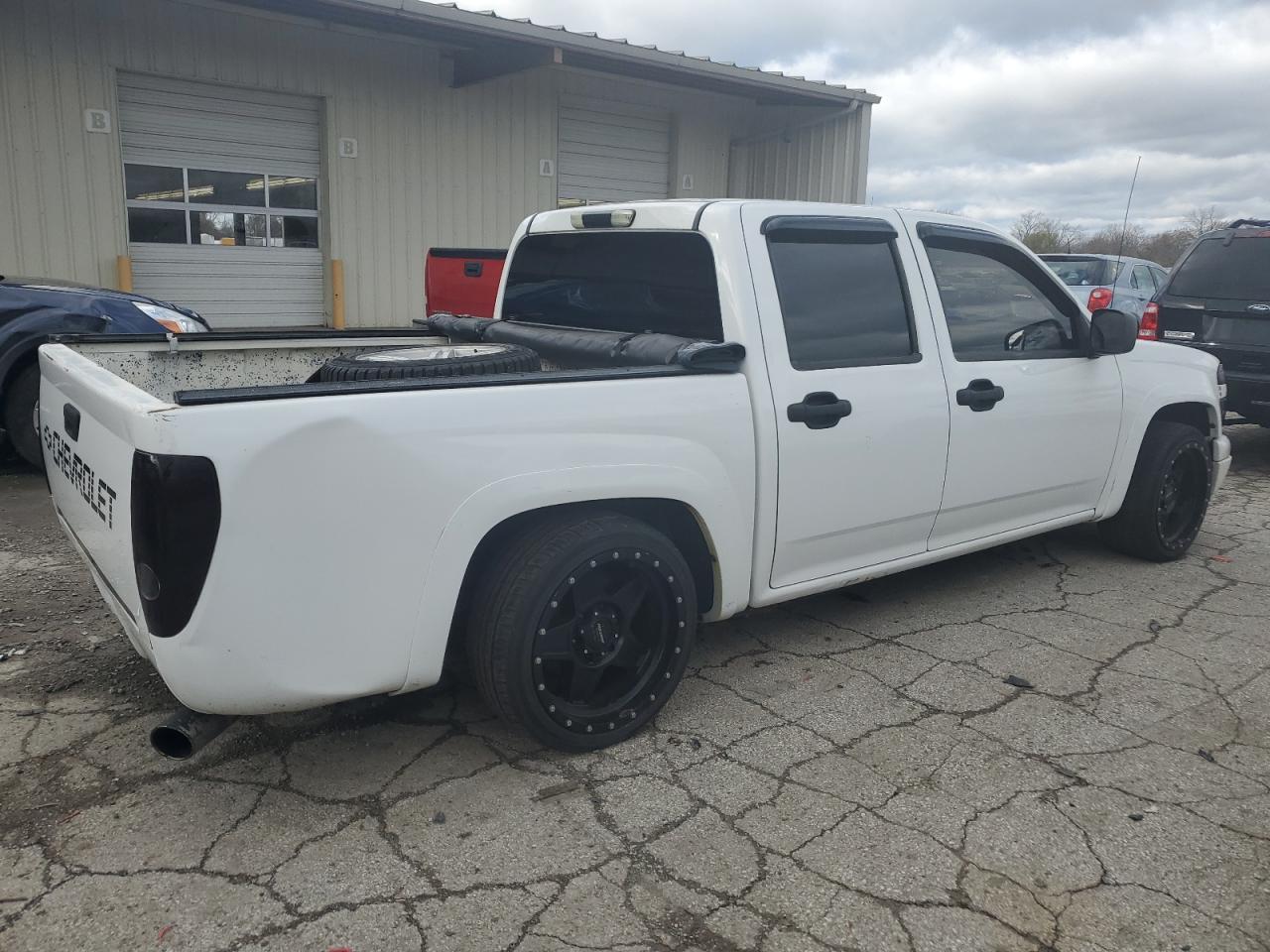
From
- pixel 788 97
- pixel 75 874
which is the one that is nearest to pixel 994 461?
pixel 75 874

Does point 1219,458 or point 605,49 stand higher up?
point 605,49

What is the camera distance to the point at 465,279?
908 cm

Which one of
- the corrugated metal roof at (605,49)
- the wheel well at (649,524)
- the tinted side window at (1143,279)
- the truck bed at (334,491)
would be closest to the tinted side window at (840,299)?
the truck bed at (334,491)

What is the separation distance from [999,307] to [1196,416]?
1878 mm

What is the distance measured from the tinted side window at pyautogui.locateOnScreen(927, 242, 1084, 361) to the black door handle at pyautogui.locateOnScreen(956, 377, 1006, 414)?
115 millimetres

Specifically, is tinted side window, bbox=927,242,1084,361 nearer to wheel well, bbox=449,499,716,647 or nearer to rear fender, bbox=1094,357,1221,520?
rear fender, bbox=1094,357,1221,520

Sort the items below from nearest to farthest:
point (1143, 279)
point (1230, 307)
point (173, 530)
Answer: point (173, 530) < point (1230, 307) < point (1143, 279)

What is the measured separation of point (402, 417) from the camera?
256 centimetres

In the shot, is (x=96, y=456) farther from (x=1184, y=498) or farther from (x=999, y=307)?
(x=1184, y=498)

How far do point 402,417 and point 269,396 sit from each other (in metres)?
0.33

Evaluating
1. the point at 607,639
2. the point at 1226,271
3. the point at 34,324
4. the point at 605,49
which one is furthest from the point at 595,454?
the point at 605,49

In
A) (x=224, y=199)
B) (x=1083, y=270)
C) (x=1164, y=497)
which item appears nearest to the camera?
(x=1164, y=497)

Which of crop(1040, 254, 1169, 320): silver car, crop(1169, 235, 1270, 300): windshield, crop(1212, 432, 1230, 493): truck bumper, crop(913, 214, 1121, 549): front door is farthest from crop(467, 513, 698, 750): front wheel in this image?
crop(1040, 254, 1169, 320): silver car

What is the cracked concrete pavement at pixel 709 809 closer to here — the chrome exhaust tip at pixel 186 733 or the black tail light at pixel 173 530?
the chrome exhaust tip at pixel 186 733
